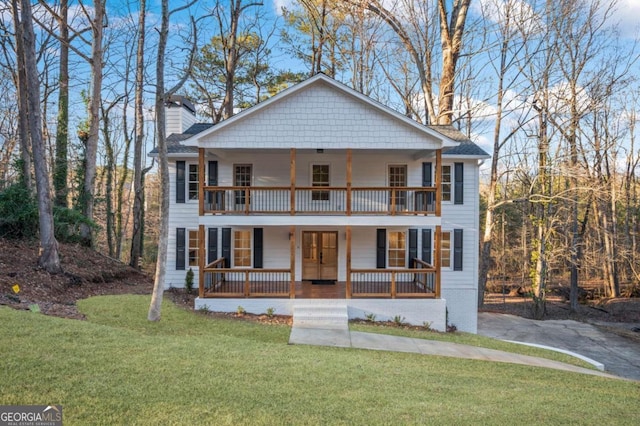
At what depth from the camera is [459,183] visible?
1503 cm

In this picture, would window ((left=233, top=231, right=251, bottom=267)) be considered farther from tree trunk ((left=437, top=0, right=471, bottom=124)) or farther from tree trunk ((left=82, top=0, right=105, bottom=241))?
tree trunk ((left=437, top=0, right=471, bottom=124))

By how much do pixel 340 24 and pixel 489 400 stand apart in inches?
878

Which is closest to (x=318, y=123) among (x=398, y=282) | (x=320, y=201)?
(x=320, y=201)

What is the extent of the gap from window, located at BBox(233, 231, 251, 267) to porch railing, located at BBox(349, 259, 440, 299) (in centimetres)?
414

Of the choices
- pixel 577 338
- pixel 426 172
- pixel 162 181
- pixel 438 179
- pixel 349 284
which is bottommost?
pixel 577 338

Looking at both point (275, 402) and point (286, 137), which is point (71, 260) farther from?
point (275, 402)

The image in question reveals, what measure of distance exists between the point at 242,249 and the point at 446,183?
823 centimetres

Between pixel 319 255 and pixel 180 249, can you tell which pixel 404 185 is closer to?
pixel 319 255

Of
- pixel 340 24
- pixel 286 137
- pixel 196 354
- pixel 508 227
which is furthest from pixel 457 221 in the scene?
pixel 508 227

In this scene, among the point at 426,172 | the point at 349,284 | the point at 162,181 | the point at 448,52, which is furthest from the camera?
the point at 448,52

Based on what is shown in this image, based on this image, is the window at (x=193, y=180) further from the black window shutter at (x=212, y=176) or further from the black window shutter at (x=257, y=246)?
the black window shutter at (x=257, y=246)

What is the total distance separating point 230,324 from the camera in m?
10.8

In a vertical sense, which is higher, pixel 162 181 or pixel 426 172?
pixel 426 172

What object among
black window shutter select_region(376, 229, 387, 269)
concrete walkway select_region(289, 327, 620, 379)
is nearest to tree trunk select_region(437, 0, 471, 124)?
black window shutter select_region(376, 229, 387, 269)
